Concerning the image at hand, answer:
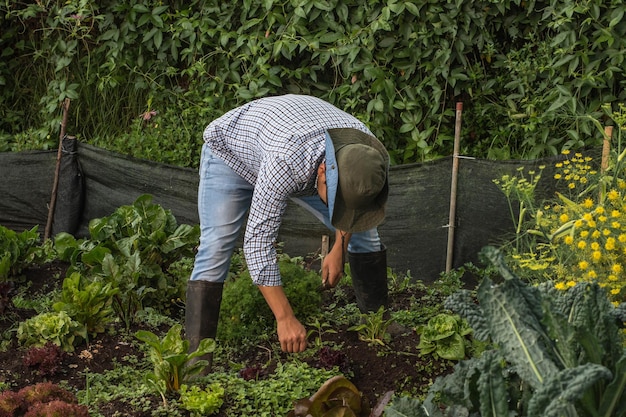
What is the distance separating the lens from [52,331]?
4.68 meters

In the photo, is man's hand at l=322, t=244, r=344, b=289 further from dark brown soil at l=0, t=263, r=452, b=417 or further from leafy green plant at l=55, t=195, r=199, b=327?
leafy green plant at l=55, t=195, r=199, b=327

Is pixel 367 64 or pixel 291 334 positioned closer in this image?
pixel 291 334

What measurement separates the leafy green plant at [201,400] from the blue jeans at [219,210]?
2.63 feet

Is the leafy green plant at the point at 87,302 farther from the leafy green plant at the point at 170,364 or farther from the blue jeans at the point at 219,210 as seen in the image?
the leafy green plant at the point at 170,364

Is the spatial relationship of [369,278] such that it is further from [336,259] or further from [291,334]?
[291,334]

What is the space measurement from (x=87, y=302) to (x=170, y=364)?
45.9 inches

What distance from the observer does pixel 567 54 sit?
579cm

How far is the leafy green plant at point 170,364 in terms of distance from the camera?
3.82 meters

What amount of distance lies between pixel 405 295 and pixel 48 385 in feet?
8.26

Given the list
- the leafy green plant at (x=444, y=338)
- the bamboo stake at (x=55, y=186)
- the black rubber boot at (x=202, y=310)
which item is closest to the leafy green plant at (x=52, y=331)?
the black rubber boot at (x=202, y=310)

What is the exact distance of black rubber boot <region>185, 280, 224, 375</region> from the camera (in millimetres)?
4426

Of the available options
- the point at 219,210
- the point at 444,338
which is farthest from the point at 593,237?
the point at 219,210

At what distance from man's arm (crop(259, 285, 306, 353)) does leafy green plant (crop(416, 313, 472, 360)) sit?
2.22 feet

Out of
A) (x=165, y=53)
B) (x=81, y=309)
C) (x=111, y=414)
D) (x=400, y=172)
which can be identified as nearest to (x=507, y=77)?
(x=400, y=172)
